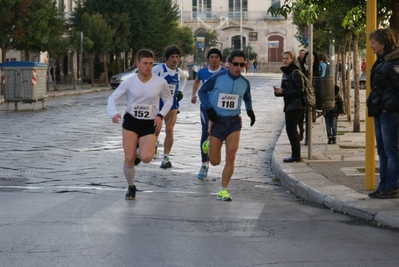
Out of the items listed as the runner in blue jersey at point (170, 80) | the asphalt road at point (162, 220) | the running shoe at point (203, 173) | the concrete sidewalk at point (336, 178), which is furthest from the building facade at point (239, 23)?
the running shoe at point (203, 173)

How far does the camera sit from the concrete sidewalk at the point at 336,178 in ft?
29.8

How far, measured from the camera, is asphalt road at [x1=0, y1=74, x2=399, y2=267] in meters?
6.80

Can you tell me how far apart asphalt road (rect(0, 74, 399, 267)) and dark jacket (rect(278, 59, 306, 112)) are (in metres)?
1.07

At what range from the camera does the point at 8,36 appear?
38.9 m

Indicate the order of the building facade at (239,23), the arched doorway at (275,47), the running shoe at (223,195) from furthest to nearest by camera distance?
the building facade at (239,23) → the arched doorway at (275,47) → the running shoe at (223,195)

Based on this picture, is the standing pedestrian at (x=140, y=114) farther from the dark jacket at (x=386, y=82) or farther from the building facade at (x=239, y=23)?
the building facade at (x=239, y=23)

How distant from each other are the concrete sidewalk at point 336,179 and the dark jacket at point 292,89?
86cm

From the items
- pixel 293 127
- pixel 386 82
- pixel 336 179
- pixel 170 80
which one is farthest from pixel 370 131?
pixel 170 80

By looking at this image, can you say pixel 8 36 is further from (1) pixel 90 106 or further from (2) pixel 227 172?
(2) pixel 227 172

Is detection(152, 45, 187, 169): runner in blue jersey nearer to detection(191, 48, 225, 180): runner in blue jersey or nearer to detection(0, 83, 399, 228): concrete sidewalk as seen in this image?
detection(191, 48, 225, 180): runner in blue jersey

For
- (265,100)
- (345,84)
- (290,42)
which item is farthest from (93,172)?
(290,42)

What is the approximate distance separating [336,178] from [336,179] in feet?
0.31

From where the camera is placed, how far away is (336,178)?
11320 millimetres

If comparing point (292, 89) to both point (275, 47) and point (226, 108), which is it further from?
point (275, 47)
